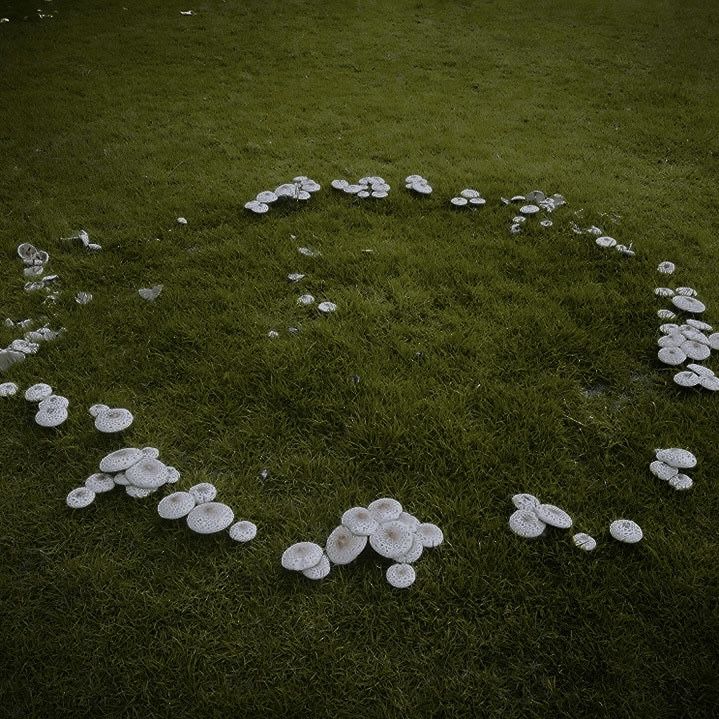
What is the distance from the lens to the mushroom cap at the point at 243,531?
96.6 inches

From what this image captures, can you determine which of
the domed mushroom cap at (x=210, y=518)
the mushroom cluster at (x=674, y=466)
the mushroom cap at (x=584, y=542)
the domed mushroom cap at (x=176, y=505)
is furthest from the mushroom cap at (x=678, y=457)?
the domed mushroom cap at (x=176, y=505)

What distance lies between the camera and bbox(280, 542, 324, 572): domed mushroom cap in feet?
7.60

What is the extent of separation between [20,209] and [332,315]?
3318 mm

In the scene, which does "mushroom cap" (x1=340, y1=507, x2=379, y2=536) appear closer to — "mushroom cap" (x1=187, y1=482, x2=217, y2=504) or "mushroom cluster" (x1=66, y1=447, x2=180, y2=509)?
"mushroom cap" (x1=187, y1=482, x2=217, y2=504)

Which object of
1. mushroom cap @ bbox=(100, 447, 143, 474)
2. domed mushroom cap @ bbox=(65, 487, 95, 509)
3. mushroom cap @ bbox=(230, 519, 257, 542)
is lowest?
domed mushroom cap @ bbox=(65, 487, 95, 509)

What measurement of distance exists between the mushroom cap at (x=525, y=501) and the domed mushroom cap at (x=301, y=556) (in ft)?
3.07

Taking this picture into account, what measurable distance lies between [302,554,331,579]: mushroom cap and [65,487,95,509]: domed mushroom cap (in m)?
1.10

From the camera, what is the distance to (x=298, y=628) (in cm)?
219

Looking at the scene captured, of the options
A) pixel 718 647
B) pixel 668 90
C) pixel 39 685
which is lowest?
pixel 39 685

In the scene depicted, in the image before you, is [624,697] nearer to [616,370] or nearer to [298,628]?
[298,628]

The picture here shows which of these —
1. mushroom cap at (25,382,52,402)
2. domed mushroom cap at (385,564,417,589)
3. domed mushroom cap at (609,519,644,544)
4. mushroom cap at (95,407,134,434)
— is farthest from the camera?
mushroom cap at (25,382,52,402)

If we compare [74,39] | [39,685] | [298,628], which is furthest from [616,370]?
[74,39]

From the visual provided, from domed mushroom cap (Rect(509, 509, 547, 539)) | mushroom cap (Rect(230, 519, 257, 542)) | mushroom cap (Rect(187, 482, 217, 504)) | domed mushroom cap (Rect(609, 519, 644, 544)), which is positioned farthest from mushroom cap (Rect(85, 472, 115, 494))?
domed mushroom cap (Rect(609, 519, 644, 544))

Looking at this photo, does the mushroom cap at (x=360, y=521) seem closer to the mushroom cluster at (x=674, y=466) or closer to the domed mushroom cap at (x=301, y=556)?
the domed mushroom cap at (x=301, y=556)
